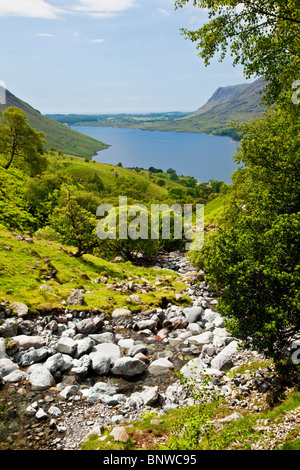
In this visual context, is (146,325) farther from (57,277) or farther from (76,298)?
(57,277)

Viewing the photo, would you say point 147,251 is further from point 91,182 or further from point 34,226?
point 91,182

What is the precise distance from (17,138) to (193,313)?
169ft

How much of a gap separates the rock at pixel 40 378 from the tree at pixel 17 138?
5209cm

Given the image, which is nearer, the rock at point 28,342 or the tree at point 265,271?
the tree at point 265,271

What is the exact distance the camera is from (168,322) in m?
20.5

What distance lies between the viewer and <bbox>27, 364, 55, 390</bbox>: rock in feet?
40.9

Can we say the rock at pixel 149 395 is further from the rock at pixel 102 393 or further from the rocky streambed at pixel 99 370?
the rock at pixel 102 393

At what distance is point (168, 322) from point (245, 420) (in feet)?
36.8

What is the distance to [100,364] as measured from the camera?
1427 cm

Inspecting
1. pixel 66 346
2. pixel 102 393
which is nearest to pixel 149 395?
pixel 102 393

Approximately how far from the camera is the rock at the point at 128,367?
46.4 feet

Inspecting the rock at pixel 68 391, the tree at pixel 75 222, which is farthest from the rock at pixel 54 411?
the tree at pixel 75 222

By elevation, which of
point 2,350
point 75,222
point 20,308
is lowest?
point 2,350

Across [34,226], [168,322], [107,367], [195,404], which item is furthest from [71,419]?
[34,226]
